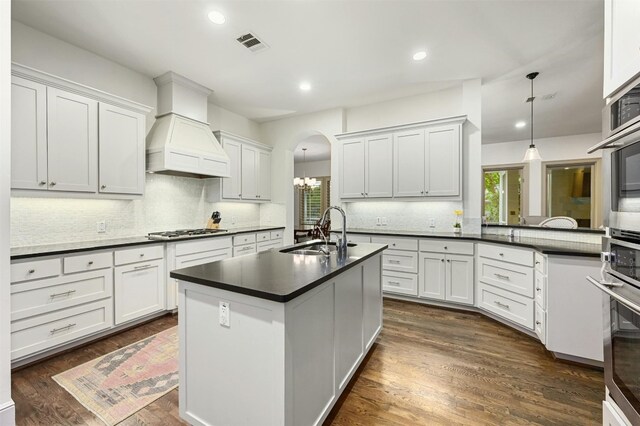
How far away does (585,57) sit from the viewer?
3184 millimetres

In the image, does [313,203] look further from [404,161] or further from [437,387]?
[437,387]

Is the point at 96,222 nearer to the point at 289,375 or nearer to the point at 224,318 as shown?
the point at 224,318

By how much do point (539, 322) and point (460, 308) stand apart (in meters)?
1.00

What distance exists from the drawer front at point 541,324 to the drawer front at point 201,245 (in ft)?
12.2

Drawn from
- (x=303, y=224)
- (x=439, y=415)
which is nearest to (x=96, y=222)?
(x=439, y=415)

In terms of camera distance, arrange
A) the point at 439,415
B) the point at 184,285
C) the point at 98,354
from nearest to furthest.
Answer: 1. the point at 184,285
2. the point at 439,415
3. the point at 98,354

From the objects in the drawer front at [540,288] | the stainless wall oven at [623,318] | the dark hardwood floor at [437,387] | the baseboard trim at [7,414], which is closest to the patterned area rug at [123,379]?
the dark hardwood floor at [437,387]

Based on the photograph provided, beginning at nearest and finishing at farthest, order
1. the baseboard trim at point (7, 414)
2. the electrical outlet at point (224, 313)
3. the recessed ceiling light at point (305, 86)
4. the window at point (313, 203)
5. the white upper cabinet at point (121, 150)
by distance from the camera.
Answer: the electrical outlet at point (224, 313)
the baseboard trim at point (7, 414)
the white upper cabinet at point (121, 150)
the recessed ceiling light at point (305, 86)
the window at point (313, 203)

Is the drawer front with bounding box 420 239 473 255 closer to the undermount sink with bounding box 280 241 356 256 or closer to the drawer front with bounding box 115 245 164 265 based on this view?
the undermount sink with bounding box 280 241 356 256

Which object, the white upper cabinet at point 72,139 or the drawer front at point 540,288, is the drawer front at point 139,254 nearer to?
the white upper cabinet at point 72,139

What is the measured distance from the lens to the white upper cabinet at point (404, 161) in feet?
12.3

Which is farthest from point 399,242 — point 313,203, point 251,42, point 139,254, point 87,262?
point 313,203

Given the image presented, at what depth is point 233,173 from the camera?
15.2 feet

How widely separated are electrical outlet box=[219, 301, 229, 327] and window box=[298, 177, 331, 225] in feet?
28.0
